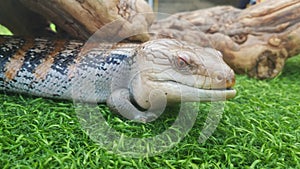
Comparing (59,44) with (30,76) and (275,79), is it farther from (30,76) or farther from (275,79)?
(275,79)

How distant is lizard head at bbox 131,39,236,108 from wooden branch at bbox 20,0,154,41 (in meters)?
0.47

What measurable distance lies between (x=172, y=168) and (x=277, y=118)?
44.4 inches

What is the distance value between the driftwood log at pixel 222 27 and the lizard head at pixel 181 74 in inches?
22.3

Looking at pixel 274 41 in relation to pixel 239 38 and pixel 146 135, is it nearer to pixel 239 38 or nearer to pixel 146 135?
pixel 239 38

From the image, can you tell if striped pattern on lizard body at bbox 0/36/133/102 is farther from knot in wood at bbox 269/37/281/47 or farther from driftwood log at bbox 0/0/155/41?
knot in wood at bbox 269/37/281/47

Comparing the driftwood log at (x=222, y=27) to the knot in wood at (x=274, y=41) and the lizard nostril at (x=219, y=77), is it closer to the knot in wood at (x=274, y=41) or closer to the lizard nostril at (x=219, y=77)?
the knot in wood at (x=274, y=41)

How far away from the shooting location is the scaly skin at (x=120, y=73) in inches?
80.0

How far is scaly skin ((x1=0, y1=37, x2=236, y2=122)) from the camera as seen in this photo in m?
2.03

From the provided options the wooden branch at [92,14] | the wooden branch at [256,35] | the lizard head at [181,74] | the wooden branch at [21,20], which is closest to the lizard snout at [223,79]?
the lizard head at [181,74]

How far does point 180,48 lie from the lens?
216 centimetres

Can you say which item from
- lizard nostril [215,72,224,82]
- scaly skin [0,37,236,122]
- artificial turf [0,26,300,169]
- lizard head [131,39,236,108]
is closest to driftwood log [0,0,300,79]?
scaly skin [0,37,236,122]

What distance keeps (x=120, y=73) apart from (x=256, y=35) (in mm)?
1921

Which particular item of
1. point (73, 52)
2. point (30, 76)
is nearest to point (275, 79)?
point (73, 52)

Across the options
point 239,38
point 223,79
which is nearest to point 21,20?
point 223,79
